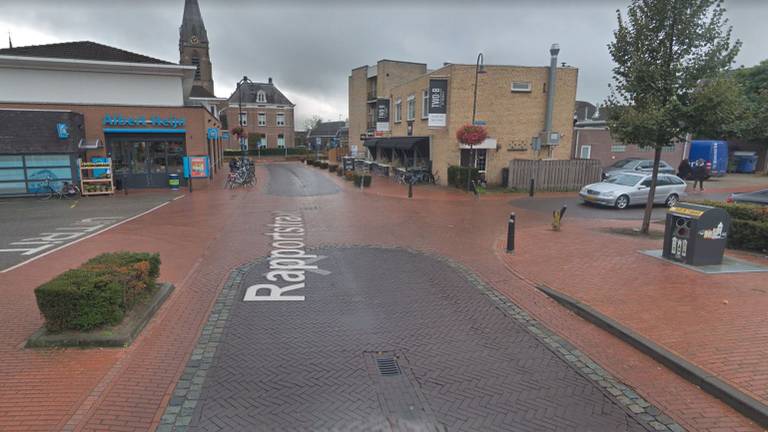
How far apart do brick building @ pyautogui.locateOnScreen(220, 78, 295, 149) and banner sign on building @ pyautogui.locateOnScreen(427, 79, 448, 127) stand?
4905cm

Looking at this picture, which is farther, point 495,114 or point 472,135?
point 495,114

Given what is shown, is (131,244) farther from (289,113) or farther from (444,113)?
(289,113)

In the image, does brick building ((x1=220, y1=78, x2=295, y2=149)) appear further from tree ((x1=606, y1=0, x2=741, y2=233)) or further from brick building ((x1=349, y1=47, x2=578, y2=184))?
tree ((x1=606, y1=0, x2=741, y2=233))


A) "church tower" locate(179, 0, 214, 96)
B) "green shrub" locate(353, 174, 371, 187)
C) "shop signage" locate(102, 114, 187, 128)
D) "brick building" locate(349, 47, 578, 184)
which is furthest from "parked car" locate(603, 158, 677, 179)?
"church tower" locate(179, 0, 214, 96)

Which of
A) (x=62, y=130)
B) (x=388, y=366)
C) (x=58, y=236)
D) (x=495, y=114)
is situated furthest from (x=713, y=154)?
(x=62, y=130)

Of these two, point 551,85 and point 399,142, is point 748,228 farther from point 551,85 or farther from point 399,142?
point 399,142

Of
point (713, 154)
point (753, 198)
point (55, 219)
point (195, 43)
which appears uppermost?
point (195, 43)

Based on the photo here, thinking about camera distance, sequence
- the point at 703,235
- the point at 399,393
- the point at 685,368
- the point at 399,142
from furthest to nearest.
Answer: the point at 399,142, the point at 703,235, the point at 685,368, the point at 399,393

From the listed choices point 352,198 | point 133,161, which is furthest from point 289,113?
point 352,198

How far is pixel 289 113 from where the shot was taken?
72.8 meters

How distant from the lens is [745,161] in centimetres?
3744

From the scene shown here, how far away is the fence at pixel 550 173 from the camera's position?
24.0 metres

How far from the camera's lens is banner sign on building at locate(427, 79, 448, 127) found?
2408 centimetres

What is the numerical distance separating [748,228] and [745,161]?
35.1 meters
